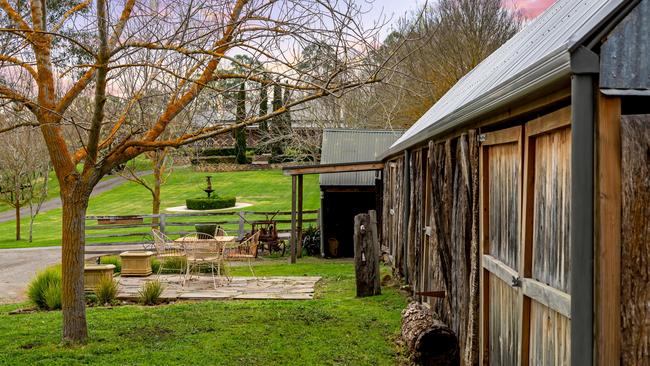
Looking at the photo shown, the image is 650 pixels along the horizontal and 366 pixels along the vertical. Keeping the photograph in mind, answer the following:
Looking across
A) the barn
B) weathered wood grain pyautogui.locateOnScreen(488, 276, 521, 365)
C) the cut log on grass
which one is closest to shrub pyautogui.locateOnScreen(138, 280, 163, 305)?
the cut log on grass

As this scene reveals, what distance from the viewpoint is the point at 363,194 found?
19125 millimetres

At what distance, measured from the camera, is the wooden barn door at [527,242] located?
10.5 feet

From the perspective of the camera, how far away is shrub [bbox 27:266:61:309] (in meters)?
9.84

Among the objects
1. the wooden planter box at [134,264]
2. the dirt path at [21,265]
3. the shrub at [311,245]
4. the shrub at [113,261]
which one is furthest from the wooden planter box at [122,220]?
the wooden planter box at [134,264]

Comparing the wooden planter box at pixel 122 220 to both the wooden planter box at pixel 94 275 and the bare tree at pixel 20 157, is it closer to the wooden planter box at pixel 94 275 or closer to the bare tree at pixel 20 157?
the bare tree at pixel 20 157

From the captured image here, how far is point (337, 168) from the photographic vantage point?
→ 1606 cm

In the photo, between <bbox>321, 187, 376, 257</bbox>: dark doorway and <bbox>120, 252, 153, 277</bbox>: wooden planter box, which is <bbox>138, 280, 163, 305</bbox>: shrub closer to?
<bbox>120, 252, 153, 277</bbox>: wooden planter box

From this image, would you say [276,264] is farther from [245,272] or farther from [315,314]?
[315,314]

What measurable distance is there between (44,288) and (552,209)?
29.3 ft

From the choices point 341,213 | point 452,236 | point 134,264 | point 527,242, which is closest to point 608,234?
point 527,242

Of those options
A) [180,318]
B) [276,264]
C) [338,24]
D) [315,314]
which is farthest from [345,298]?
[276,264]

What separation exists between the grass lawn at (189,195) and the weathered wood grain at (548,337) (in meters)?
27.0

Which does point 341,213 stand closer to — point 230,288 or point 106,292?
point 230,288

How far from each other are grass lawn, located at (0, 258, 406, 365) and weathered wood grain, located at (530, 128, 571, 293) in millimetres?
2777
